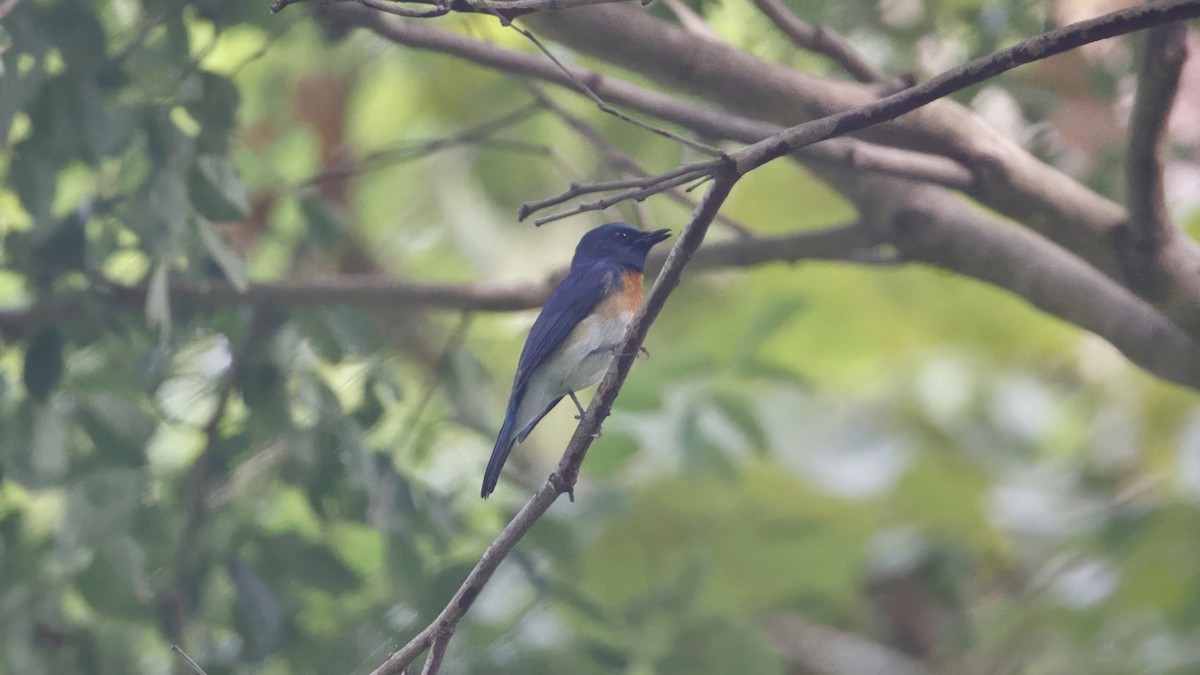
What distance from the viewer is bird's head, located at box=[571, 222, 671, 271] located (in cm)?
337

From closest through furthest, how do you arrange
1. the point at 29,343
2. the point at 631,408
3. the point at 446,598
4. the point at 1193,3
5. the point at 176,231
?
the point at 1193,3, the point at 176,231, the point at 446,598, the point at 29,343, the point at 631,408

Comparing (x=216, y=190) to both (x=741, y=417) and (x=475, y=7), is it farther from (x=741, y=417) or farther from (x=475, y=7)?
(x=741, y=417)

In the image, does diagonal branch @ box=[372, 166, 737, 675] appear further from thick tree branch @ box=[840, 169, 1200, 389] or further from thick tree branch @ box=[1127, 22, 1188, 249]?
thick tree branch @ box=[840, 169, 1200, 389]

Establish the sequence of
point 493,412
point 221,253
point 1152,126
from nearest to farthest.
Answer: point 1152,126
point 221,253
point 493,412

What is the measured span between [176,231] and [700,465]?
2130mm

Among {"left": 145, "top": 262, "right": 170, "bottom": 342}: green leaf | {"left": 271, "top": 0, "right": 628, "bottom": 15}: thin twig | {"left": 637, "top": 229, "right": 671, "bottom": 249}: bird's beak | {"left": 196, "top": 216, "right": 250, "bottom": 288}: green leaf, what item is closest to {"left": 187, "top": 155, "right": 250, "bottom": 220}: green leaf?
{"left": 196, "top": 216, "right": 250, "bottom": 288}: green leaf

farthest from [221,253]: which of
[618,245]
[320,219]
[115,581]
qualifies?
[115,581]

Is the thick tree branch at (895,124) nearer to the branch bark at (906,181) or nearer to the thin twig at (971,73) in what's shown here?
the branch bark at (906,181)

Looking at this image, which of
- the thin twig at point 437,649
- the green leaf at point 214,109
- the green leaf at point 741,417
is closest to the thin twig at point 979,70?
the thin twig at point 437,649

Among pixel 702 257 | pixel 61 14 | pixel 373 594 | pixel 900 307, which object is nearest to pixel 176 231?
pixel 61 14

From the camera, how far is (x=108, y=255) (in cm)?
378

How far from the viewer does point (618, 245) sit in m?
3.44

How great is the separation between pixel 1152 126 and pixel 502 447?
5.31 ft

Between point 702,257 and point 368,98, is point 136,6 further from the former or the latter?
point 368,98
